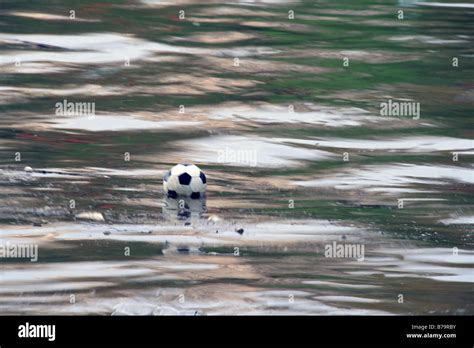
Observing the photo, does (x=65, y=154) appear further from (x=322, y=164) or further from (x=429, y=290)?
(x=429, y=290)

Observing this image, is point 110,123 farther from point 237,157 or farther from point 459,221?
point 459,221

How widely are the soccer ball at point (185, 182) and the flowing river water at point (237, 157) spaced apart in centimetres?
17

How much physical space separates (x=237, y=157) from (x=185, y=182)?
1.45 meters

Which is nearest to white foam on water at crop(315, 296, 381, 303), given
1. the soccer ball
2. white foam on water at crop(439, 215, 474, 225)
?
white foam on water at crop(439, 215, 474, 225)

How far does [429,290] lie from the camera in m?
10.5

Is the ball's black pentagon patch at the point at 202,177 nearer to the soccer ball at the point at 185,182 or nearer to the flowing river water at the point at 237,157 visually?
the soccer ball at the point at 185,182

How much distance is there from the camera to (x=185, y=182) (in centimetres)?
1314

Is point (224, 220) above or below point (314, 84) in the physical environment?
below

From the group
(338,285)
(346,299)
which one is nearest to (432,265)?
(338,285)

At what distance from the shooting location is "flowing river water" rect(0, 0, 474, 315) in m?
10.6
